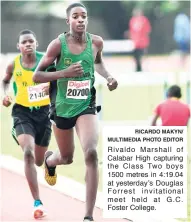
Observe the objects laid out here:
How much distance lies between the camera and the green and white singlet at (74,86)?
29.8 ft

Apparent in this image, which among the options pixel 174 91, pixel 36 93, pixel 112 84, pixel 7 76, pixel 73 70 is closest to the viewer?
pixel 73 70

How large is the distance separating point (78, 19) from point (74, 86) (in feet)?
2.10

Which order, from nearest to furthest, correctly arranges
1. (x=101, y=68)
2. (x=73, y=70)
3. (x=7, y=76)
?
(x=73, y=70) < (x=101, y=68) < (x=7, y=76)

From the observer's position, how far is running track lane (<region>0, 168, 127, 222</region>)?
984cm

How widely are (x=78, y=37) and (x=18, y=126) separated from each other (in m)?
1.69

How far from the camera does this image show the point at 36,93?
10570 millimetres

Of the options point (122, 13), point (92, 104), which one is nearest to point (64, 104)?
point (92, 104)

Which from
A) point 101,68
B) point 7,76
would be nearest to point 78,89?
point 101,68

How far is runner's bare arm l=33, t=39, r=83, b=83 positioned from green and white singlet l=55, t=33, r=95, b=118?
0.22 feet

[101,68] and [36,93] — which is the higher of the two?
[101,68]

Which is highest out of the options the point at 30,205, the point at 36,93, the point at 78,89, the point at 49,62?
the point at 49,62

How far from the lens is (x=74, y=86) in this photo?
9.09 metres

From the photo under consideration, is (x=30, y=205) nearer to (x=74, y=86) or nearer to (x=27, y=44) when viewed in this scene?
(x=27, y=44)

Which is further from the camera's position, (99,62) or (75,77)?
(99,62)
